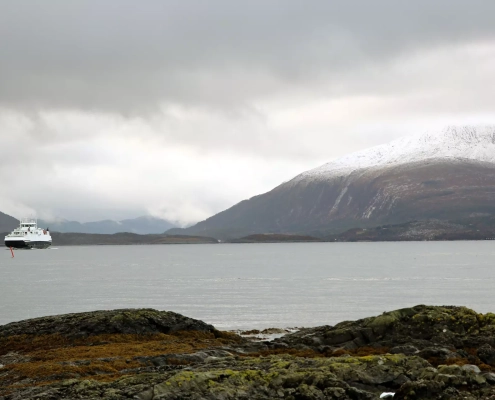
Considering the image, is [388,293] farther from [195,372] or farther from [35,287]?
[195,372]

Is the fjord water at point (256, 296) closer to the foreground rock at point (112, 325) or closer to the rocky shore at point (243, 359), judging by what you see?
the foreground rock at point (112, 325)

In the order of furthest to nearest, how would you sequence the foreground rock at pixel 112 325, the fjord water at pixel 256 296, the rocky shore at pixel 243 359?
the fjord water at pixel 256 296 → the foreground rock at pixel 112 325 → the rocky shore at pixel 243 359

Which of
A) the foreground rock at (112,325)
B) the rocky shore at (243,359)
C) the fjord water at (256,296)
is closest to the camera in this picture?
the rocky shore at (243,359)

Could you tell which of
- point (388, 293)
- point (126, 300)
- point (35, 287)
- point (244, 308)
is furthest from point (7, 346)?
point (35, 287)

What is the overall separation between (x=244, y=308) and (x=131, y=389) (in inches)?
1919

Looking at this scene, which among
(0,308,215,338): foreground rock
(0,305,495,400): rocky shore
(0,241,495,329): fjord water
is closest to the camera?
(0,305,495,400): rocky shore

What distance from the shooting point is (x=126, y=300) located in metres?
82.6

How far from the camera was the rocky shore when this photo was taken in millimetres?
22109

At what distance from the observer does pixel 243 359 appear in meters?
27.8

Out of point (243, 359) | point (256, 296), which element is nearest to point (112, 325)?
point (243, 359)

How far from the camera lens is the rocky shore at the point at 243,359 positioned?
22.1 m

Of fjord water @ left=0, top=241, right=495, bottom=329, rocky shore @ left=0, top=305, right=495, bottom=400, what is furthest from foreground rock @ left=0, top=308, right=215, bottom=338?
fjord water @ left=0, top=241, right=495, bottom=329

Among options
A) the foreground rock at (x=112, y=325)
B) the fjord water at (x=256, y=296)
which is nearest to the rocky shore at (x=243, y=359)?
the foreground rock at (x=112, y=325)

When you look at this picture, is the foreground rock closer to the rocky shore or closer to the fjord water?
the rocky shore
